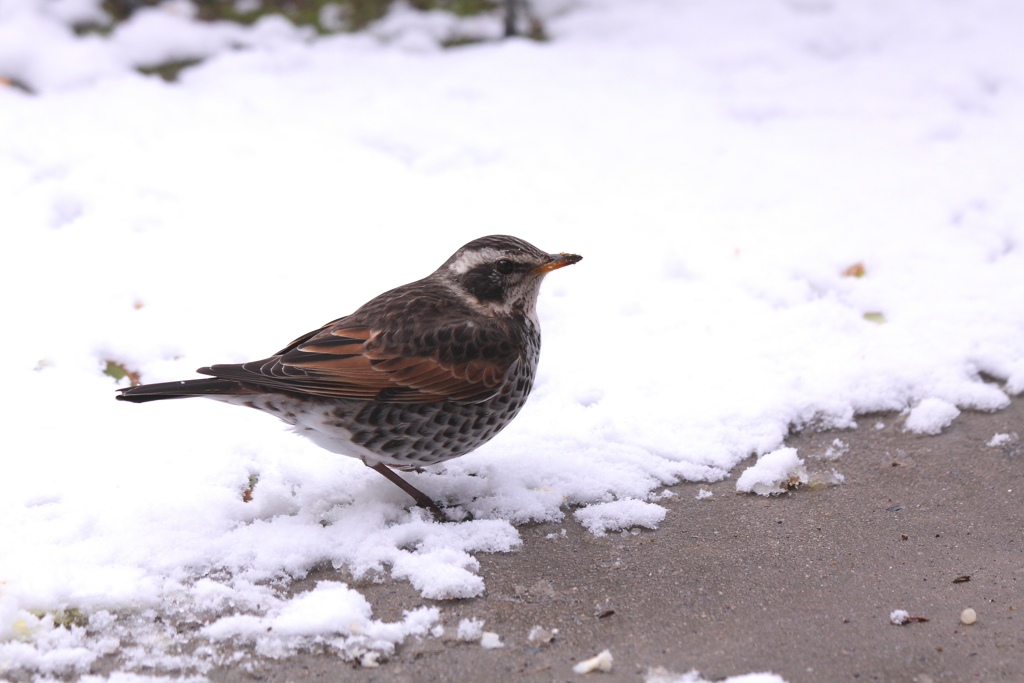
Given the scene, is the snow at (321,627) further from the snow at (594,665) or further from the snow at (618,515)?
the snow at (618,515)

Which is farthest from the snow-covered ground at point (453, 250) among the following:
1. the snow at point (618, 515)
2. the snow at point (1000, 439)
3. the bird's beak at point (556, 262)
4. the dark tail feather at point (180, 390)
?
the bird's beak at point (556, 262)

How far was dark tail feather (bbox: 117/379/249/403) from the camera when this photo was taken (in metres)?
3.61

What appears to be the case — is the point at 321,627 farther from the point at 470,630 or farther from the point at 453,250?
the point at 453,250

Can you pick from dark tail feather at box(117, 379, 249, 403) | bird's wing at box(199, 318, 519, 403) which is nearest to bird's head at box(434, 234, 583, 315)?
bird's wing at box(199, 318, 519, 403)

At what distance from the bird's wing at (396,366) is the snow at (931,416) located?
2.23 meters

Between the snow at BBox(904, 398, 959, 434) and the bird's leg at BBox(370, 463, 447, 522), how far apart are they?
98.0 inches

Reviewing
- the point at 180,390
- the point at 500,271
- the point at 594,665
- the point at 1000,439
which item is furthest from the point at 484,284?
the point at 1000,439

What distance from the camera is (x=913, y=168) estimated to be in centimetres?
710

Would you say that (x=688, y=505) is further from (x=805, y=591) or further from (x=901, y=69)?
(x=901, y=69)

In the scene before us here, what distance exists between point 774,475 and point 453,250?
2816 mm

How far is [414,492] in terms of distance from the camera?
162 inches

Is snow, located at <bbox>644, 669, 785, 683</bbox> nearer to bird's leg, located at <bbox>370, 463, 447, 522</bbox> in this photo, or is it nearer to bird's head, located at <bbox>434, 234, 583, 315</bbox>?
bird's leg, located at <bbox>370, 463, 447, 522</bbox>

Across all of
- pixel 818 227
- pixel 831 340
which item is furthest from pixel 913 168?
pixel 831 340

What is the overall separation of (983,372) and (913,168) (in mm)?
2556
